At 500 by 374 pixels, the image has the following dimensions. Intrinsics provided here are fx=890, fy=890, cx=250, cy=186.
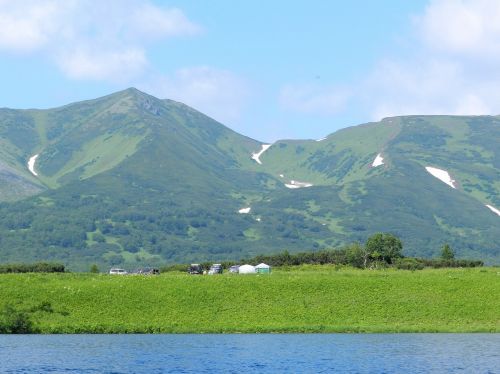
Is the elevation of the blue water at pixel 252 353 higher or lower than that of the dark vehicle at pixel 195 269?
lower

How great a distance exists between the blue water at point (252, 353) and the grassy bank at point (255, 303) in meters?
5.63

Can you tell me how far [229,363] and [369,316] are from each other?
109 ft

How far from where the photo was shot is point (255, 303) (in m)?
87.9

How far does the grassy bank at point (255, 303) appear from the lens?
80.8 metres

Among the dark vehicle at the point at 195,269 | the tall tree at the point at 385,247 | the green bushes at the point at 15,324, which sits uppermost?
the tall tree at the point at 385,247

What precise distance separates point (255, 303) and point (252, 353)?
27535 millimetres

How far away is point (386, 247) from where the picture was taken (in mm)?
142750

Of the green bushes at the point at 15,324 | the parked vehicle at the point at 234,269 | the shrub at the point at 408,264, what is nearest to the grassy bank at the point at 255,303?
the green bushes at the point at 15,324

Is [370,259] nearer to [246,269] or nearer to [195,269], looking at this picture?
[246,269]

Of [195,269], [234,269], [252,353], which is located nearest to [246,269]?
[234,269]

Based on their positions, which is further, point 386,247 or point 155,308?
point 386,247

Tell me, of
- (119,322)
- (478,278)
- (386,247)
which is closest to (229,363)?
(119,322)

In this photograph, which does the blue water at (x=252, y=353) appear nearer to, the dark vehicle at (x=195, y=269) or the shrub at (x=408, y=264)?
the shrub at (x=408, y=264)

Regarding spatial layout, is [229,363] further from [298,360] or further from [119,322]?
[119,322]
